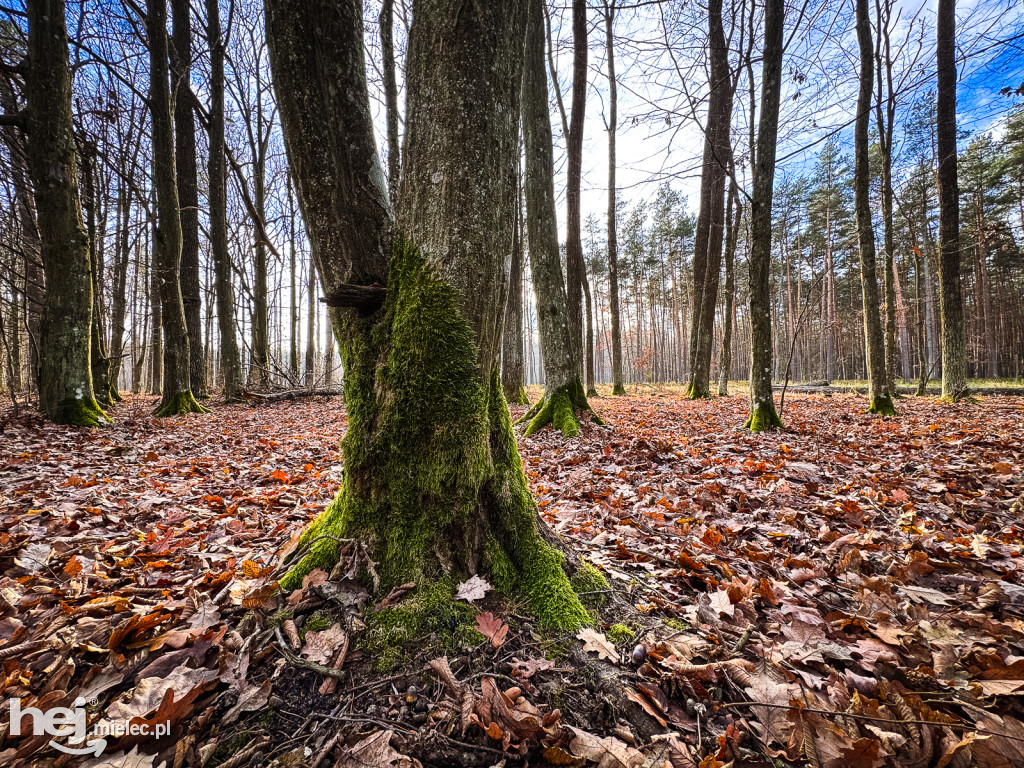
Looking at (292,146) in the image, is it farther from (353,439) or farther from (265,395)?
(265,395)

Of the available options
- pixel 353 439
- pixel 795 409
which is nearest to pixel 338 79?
pixel 353 439

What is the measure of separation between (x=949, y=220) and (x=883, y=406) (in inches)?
186

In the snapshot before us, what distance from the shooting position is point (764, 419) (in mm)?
6227

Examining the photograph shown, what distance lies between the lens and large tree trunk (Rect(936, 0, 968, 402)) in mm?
8758

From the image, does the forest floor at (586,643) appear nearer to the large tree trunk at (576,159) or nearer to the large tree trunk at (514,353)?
the large tree trunk at (576,159)

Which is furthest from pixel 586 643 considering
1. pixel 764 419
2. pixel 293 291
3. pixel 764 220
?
pixel 293 291

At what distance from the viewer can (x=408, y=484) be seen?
69.4 inches

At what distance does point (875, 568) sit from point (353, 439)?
2951 millimetres

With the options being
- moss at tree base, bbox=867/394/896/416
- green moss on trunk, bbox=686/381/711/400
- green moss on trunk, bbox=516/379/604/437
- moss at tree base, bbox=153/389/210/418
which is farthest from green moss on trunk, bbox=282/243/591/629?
green moss on trunk, bbox=686/381/711/400

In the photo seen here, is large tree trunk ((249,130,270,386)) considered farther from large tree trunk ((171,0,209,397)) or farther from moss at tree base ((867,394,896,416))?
A: moss at tree base ((867,394,896,416))

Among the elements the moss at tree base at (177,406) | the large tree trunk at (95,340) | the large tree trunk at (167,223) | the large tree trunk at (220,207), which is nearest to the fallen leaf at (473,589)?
the moss at tree base at (177,406)

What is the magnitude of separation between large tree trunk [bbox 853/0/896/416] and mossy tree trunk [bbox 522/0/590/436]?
6181mm

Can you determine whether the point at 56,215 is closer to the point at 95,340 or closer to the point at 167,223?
the point at 167,223

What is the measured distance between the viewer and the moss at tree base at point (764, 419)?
244 inches
